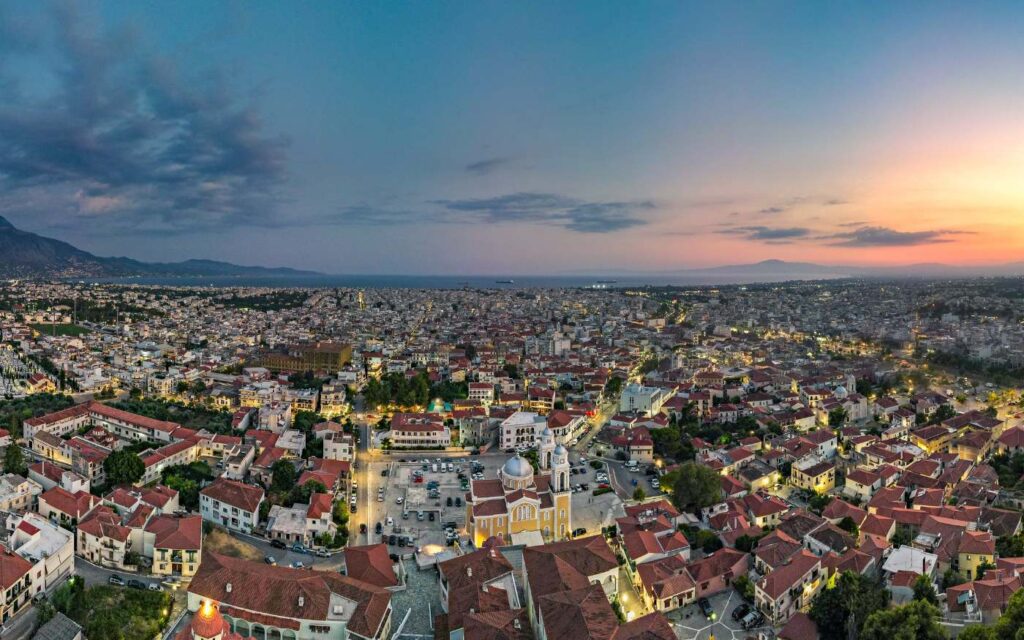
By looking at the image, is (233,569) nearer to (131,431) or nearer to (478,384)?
(131,431)

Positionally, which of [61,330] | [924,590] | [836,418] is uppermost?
[61,330]

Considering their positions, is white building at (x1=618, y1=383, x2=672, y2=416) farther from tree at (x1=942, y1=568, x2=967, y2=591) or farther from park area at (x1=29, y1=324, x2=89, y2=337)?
park area at (x1=29, y1=324, x2=89, y2=337)

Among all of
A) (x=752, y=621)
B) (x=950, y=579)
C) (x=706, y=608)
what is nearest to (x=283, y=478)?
(x=706, y=608)

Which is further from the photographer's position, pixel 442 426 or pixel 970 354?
pixel 970 354

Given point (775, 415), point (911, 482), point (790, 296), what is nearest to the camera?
point (911, 482)

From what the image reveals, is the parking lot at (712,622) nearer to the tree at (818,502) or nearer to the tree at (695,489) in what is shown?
the tree at (695,489)

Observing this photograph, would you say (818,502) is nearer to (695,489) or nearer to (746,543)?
(695,489)

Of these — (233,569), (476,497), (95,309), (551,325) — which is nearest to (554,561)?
(476,497)
